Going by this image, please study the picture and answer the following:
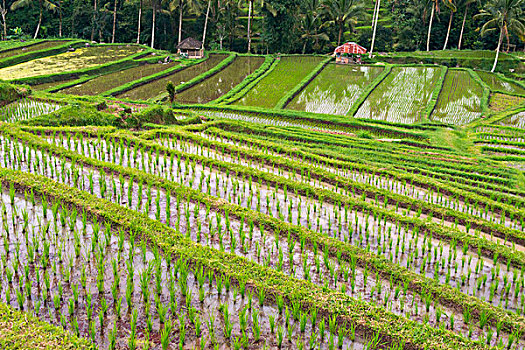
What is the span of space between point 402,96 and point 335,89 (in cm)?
289

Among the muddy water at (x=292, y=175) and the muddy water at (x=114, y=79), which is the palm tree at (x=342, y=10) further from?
the muddy water at (x=292, y=175)

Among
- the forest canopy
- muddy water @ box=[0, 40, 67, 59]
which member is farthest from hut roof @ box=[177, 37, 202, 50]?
muddy water @ box=[0, 40, 67, 59]

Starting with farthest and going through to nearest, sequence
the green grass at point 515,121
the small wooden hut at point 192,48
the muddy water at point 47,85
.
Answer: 1. the small wooden hut at point 192,48
2. the muddy water at point 47,85
3. the green grass at point 515,121

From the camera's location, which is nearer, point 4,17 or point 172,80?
point 172,80

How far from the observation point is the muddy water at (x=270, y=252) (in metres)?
5.08

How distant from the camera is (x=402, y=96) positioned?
21516 millimetres

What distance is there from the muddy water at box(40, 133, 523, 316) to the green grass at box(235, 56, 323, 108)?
11629mm

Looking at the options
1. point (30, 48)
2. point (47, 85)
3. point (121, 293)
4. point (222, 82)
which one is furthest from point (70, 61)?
point (121, 293)

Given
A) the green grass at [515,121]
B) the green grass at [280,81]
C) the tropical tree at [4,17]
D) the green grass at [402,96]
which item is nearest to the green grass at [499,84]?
the green grass at [402,96]

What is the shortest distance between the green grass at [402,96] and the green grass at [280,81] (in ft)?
12.2

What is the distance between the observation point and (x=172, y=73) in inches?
1013

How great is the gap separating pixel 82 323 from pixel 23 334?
505 mm

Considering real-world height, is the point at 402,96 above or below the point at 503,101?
below

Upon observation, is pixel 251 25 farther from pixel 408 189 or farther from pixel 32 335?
pixel 32 335
